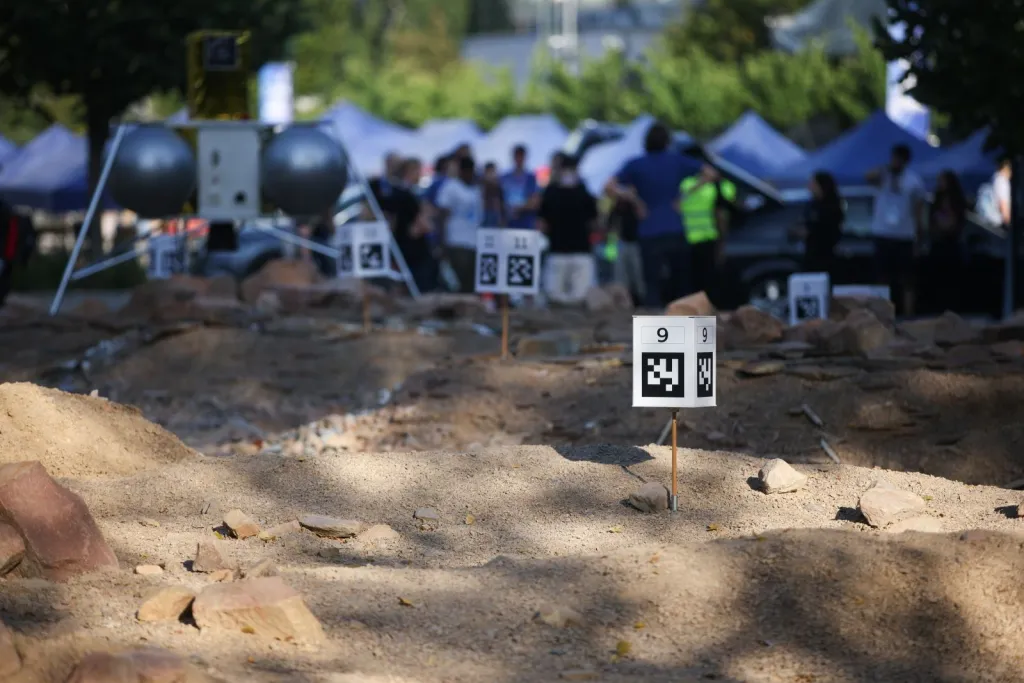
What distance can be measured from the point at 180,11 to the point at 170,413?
14242 mm

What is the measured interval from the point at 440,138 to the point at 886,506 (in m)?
33.2

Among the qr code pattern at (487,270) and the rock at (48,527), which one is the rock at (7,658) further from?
the qr code pattern at (487,270)

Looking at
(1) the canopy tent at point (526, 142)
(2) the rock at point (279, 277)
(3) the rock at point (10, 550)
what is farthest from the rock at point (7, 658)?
(1) the canopy tent at point (526, 142)

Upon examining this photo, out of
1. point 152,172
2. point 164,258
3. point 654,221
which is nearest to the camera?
point 152,172

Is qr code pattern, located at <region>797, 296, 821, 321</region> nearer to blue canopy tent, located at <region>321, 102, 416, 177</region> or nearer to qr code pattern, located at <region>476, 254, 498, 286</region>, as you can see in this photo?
qr code pattern, located at <region>476, 254, 498, 286</region>

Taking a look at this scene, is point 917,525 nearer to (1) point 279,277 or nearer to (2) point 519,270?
(2) point 519,270

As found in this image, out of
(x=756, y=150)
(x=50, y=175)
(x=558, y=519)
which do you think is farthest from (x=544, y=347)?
(x=50, y=175)

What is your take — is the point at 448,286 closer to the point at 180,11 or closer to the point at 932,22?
the point at 180,11

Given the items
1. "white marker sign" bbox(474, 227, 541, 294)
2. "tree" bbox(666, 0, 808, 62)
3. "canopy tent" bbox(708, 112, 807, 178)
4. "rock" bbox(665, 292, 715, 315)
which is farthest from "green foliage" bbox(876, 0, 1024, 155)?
"tree" bbox(666, 0, 808, 62)

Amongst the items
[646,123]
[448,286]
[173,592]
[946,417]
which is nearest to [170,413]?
[946,417]

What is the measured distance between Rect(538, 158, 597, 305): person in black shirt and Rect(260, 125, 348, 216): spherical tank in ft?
7.12

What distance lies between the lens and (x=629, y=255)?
18.4m

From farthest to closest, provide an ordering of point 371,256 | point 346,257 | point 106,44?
point 106,44
point 346,257
point 371,256

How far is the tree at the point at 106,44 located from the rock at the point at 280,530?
17.3 metres
